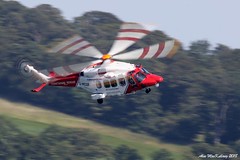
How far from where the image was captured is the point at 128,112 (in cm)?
14575

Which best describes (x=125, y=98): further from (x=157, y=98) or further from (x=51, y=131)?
(x=51, y=131)

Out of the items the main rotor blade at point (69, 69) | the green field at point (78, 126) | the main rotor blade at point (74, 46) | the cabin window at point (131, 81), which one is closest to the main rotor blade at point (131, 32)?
the cabin window at point (131, 81)

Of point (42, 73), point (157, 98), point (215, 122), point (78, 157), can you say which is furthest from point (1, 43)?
point (42, 73)

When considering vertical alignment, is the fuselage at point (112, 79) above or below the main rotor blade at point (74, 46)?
below

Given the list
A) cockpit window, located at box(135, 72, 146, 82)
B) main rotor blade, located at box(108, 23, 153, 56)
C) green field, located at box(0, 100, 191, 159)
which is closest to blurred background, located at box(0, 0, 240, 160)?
green field, located at box(0, 100, 191, 159)

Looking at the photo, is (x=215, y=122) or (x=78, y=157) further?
(x=215, y=122)

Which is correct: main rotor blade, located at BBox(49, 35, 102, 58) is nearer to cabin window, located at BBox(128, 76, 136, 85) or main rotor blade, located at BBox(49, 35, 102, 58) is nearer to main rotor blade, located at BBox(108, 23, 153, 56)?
main rotor blade, located at BBox(108, 23, 153, 56)

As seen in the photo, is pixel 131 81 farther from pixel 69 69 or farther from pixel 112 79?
pixel 69 69

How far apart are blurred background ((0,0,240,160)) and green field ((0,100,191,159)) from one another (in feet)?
0.45

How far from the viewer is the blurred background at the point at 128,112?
120062 mm

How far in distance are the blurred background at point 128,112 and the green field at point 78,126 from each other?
0.14 metres

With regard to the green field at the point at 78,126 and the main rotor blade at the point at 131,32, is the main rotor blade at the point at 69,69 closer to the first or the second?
the main rotor blade at the point at 131,32

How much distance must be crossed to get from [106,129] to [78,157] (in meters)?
16.4

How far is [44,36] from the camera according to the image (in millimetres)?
183750
